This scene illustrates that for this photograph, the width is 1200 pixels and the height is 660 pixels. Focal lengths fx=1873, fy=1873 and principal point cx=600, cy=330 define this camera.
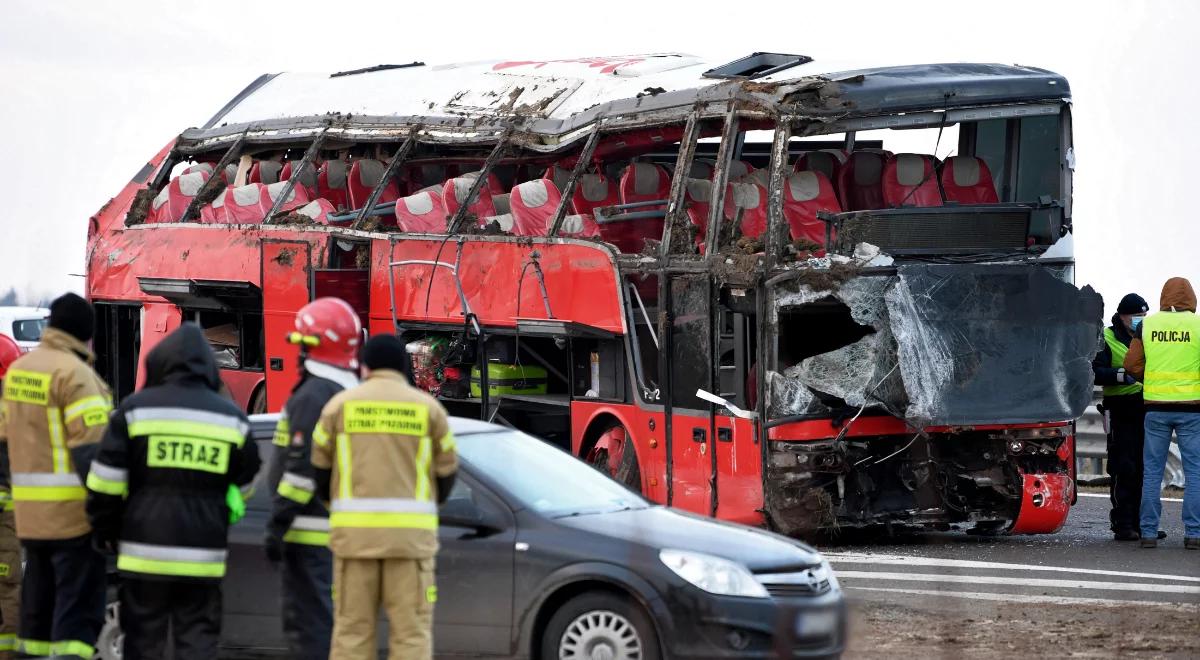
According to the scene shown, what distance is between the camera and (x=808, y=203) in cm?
1310

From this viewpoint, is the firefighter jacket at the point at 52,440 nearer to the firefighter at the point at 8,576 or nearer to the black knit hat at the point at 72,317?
the black knit hat at the point at 72,317

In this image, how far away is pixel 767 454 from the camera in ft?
40.1

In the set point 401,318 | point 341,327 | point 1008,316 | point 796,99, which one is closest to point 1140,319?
point 1008,316

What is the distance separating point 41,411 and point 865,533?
7240 millimetres

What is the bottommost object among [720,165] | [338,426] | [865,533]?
[865,533]

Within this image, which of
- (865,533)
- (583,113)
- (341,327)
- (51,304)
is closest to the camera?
(341,327)

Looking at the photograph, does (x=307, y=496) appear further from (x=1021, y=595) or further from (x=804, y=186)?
(x=804, y=186)

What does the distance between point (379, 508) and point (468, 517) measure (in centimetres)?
129

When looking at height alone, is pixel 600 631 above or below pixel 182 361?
below

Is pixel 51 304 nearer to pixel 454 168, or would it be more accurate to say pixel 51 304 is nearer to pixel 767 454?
pixel 767 454

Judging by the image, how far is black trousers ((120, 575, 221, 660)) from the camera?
732cm

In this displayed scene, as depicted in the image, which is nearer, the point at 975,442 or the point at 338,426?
the point at 338,426

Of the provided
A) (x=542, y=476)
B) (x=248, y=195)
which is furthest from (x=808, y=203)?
(x=248, y=195)

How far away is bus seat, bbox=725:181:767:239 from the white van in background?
16.3 meters
